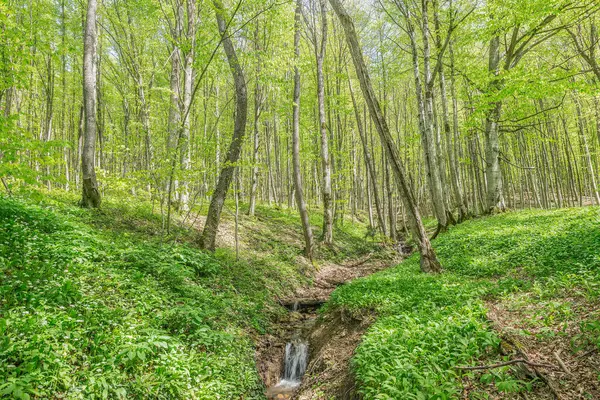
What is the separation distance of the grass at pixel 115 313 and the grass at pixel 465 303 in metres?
2.22

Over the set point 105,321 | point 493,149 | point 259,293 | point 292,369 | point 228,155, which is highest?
point 493,149

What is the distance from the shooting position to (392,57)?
764 inches

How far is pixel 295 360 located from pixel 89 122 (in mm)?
8267

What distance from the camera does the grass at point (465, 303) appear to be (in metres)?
3.36

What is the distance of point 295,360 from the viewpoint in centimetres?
639

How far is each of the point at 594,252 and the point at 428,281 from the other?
9.54ft

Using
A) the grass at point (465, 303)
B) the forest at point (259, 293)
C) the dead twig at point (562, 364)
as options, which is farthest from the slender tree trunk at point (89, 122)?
the dead twig at point (562, 364)

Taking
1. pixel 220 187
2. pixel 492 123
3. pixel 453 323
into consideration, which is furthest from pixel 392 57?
pixel 453 323

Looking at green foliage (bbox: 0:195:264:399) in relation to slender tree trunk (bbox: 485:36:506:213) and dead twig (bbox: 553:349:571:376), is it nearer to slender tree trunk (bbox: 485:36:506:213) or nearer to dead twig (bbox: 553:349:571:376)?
dead twig (bbox: 553:349:571:376)

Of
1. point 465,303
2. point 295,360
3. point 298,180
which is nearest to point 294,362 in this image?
point 295,360

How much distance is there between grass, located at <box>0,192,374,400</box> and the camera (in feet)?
11.3

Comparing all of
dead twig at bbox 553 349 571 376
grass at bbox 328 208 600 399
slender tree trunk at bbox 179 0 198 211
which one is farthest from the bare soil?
slender tree trunk at bbox 179 0 198 211

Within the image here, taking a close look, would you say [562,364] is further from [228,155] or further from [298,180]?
[298,180]

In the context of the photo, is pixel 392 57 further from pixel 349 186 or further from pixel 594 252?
pixel 594 252
